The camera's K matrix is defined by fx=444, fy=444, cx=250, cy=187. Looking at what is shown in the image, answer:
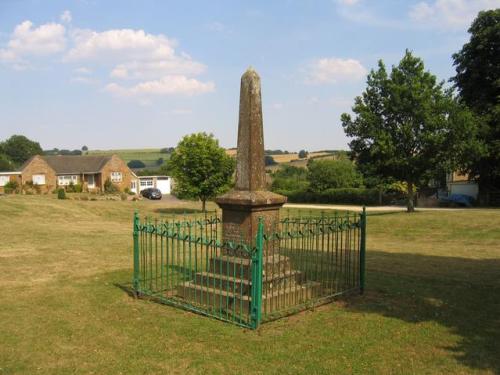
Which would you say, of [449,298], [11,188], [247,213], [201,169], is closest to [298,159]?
[11,188]

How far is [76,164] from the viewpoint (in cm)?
5991

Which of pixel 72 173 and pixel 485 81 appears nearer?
pixel 485 81

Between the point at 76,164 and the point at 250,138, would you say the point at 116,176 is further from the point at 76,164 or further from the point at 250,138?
the point at 250,138

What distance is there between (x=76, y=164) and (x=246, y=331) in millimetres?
58322

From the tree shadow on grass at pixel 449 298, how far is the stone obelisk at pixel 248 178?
94.5 inches

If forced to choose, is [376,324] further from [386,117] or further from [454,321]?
[386,117]

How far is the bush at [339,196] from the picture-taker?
148 ft

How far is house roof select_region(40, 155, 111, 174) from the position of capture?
5825 cm

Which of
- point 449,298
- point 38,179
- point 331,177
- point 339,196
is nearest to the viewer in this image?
point 449,298

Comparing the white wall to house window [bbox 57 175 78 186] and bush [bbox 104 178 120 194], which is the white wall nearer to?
bush [bbox 104 178 120 194]

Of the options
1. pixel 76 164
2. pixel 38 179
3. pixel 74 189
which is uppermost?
pixel 76 164

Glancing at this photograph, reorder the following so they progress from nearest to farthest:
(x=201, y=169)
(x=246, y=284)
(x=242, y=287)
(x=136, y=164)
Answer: (x=242, y=287), (x=246, y=284), (x=201, y=169), (x=136, y=164)

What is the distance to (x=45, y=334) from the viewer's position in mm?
6656

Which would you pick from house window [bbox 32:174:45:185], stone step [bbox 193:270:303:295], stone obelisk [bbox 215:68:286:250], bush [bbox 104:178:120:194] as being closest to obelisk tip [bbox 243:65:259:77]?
stone obelisk [bbox 215:68:286:250]
